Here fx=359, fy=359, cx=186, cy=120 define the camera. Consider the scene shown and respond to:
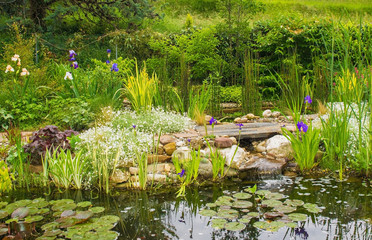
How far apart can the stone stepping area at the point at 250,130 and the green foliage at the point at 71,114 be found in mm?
1835

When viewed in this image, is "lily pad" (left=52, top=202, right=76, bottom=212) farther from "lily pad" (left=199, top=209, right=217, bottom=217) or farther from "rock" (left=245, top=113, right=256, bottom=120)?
"rock" (left=245, top=113, right=256, bottom=120)

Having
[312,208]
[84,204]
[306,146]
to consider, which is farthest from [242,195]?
[84,204]

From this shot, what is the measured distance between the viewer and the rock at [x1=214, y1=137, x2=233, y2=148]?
4.95 meters

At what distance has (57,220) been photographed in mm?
3215

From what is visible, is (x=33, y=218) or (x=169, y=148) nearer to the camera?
(x=33, y=218)

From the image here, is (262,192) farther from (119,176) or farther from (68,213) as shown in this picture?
(68,213)

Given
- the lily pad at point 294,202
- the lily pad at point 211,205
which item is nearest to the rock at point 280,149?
the lily pad at point 294,202

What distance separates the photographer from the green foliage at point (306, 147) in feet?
14.8

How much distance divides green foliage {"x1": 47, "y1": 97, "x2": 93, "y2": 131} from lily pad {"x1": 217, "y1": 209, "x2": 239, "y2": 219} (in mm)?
3090

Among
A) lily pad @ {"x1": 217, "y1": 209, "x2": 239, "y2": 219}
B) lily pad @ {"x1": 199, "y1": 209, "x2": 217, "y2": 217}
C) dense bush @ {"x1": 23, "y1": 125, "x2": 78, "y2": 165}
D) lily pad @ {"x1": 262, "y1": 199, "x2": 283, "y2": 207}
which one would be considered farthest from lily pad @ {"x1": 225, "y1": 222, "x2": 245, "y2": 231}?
dense bush @ {"x1": 23, "y1": 125, "x2": 78, "y2": 165}

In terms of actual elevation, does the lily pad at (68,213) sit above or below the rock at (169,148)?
below

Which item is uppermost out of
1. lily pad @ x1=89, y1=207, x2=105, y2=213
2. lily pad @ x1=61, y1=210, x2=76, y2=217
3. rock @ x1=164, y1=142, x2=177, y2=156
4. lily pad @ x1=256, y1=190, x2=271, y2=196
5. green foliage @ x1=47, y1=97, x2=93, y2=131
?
green foliage @ x1=47, y1=97, x2=93, y2=131

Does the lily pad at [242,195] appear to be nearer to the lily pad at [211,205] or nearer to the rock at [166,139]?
the lily pad at [211,205]

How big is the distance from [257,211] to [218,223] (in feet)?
1.65
